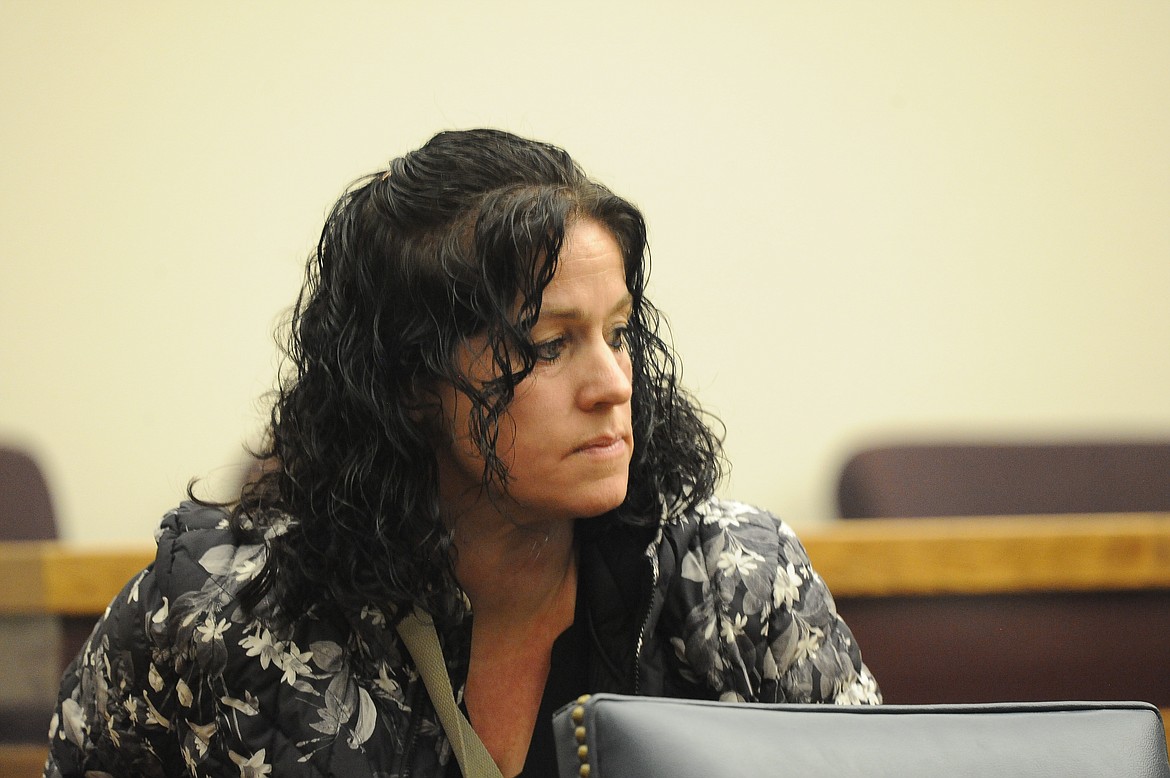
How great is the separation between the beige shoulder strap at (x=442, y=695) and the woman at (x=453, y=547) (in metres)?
0.02

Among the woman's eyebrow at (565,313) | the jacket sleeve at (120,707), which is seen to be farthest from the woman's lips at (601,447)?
the jacket sleeve at (120,707)

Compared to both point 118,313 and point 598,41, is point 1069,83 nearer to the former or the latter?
point 598,41

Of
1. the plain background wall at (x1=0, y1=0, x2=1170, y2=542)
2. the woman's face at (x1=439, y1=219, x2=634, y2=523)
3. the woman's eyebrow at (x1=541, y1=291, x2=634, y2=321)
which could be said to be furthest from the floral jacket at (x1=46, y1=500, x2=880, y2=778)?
the plain background wall at (x1=0, y1=0, x2=1170, y2=542)

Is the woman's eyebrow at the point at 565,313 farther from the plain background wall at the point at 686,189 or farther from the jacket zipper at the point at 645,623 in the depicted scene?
the plain background wall at the point at 686,189

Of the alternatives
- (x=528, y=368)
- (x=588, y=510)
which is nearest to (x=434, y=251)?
(x=528, y=368)

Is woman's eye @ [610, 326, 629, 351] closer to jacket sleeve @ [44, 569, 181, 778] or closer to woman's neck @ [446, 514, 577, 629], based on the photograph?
woman's neck @ [446, 514, 577, 629]

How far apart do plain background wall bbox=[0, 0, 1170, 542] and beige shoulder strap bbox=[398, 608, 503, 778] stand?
1310 mm

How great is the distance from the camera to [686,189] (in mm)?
2350

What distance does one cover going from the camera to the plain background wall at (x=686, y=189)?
7.57 feet

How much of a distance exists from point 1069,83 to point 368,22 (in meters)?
1.46

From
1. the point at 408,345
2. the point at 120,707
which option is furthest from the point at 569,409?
the point at 120,707

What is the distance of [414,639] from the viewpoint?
1073 mm

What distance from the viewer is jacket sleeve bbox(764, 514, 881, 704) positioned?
108 centimetres

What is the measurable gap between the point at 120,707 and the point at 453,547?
354 mm
